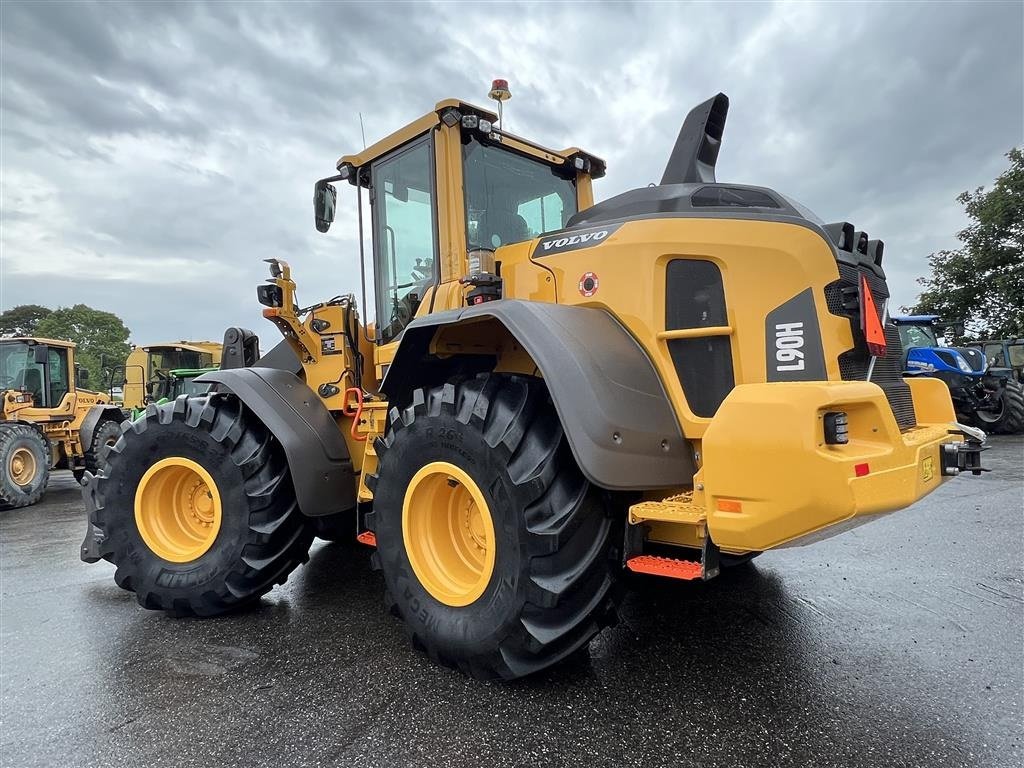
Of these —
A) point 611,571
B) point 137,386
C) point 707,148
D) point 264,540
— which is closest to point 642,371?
point 611,571

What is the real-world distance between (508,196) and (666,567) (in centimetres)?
251

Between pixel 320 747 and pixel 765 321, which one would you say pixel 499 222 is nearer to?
pixel 765 321

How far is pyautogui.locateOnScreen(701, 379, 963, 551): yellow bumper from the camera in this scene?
78.7 inches

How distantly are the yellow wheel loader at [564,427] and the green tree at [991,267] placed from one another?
2476 cm

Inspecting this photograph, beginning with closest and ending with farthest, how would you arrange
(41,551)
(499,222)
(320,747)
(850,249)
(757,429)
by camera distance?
1. (757,429)
2. (320,747)
3. (850,249)
4. (499,222)
5. (41,551)

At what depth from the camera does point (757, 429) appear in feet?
6.90

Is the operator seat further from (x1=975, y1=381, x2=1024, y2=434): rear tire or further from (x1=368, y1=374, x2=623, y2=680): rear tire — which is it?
(x1=975, y1=381, x2=1024, y2=434): rear tire

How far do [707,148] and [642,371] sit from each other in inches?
54.0

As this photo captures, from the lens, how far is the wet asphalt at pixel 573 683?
7.25 ft

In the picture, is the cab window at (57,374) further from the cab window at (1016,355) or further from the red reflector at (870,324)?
the cab window at (1016,355)

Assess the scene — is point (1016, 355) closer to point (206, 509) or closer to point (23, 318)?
point (206, 509)

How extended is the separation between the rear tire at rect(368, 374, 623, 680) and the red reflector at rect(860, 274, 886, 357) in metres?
1.21

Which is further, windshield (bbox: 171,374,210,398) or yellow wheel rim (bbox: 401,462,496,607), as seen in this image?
windshield (bbox: 171,374,210,398)

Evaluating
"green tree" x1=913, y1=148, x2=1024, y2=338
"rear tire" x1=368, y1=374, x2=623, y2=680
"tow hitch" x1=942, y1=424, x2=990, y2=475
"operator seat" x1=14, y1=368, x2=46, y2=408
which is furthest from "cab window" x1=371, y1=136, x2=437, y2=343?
"green tree" x1=913, y1=148, x2=1024, y2=338
